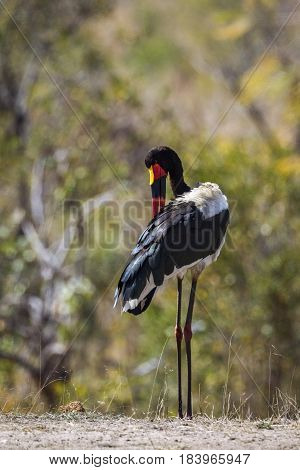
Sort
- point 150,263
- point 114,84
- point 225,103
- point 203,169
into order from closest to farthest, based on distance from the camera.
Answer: point 150,263
point 203,169
point 114,84
point 225,103

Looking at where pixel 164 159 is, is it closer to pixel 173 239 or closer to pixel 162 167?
pixel 162 167

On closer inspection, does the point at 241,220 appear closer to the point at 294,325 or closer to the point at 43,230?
the point at 294,325

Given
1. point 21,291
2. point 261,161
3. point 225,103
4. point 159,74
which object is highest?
point 159,74

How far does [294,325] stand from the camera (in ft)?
40.3

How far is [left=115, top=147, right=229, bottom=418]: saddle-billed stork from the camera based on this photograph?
21.4 feet

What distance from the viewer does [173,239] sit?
6.73 m

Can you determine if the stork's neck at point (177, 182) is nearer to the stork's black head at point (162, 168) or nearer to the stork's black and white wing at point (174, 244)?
the stork's black head at point (162, 168)

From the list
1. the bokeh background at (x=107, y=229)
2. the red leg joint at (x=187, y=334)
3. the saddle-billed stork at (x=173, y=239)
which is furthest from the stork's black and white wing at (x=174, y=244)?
the bokeh background at (x=107, y=229)

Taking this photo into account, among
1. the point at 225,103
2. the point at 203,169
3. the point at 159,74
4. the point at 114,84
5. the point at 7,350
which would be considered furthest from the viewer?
the point at 159,74

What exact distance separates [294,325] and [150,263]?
611 cm

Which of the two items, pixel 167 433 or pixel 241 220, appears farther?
pixel 241 220

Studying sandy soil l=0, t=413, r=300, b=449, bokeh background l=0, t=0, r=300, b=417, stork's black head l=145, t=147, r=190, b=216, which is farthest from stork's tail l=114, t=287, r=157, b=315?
bokeh background l=0, t=0, r=300, b=417

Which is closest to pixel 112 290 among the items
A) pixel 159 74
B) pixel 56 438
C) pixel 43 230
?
pixel 43 230

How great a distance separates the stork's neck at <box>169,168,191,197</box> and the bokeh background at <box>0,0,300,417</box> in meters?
3.18
